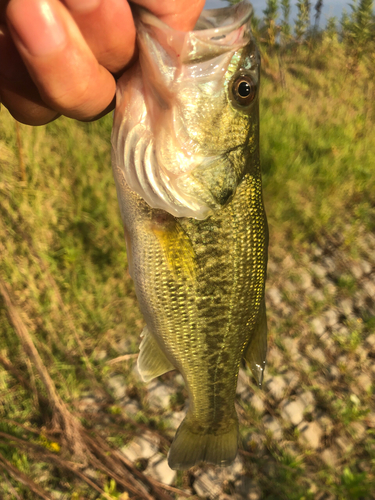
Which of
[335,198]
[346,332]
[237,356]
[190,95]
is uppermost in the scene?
[190,95]

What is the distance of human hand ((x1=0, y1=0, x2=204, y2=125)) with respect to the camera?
83 centimetres

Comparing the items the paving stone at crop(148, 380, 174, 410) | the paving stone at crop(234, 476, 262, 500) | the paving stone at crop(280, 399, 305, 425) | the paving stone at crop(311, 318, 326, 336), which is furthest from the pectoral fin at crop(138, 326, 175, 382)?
the paving stone at crop(311, 318, 326, 336)

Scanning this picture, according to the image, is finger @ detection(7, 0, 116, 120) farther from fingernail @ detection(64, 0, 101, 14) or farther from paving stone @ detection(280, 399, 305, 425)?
paving stone @ detection(280, 399, 305, 425)

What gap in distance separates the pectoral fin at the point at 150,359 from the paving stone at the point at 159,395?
0.94 metres

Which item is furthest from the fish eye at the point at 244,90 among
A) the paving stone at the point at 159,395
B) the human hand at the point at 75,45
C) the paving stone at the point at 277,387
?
the paving stone at the point at 277,387

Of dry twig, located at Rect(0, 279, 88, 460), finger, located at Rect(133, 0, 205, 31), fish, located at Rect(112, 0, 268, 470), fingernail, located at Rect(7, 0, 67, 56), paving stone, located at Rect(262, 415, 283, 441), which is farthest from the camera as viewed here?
paving stone, located at Rect(262, 415, 283, 441)

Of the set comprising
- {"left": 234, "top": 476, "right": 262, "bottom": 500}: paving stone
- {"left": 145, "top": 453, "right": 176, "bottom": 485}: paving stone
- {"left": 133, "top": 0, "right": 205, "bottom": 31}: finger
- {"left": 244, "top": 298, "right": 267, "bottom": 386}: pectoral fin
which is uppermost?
{"left": 133, "top": 0, "right": 205, "bottom": 31}: finger

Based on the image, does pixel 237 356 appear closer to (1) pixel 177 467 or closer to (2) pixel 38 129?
(1) pixel 177 467

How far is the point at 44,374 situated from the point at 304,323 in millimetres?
2077

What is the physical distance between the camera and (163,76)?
1.04 m

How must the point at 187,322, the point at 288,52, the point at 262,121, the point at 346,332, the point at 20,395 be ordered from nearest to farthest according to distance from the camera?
the point at 187,322 < the point at 20,395 < the point at 346,332 < the point at 262,121 < the point at 288,52

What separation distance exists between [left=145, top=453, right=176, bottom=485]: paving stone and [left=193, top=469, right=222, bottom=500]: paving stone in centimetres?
16

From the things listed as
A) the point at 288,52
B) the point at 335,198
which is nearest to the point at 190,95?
the point at 335,198

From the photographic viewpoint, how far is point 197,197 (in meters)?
1.22
